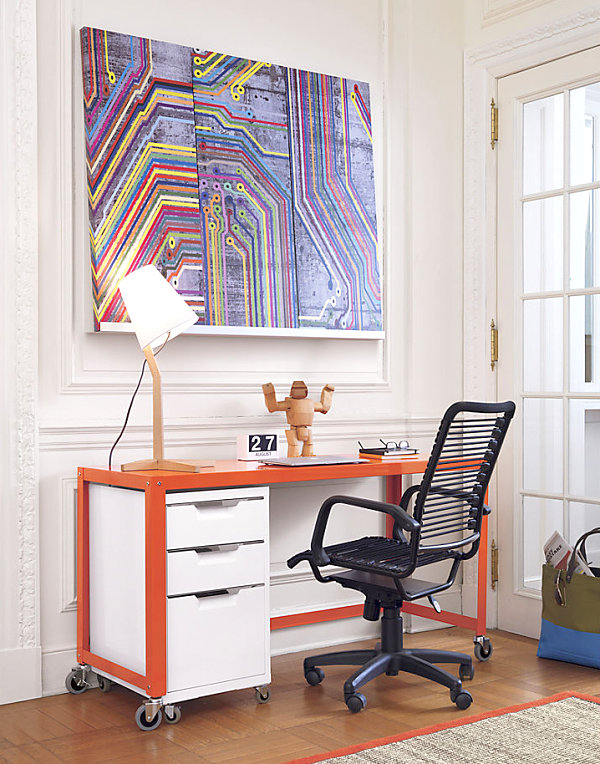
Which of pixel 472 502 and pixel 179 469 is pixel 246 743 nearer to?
pixel 179 469

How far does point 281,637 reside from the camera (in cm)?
359

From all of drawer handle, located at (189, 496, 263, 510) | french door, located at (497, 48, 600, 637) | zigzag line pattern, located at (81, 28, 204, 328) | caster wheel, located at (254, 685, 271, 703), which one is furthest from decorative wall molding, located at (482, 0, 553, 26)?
caster wheel, located at (254, 685, 271, 703)

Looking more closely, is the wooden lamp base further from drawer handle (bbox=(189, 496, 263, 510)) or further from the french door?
the french door

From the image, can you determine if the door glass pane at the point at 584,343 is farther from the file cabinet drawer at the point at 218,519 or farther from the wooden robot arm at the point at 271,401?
the file cabinet drawer at the point at 218,519

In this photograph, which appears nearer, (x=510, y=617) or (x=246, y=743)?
(x=246, y=743)

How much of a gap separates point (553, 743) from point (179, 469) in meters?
1.33

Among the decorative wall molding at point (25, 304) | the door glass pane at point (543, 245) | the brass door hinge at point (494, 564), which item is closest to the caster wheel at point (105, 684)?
the decorative wall molding at point (25, 304)

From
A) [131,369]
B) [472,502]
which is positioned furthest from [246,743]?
[131,369]

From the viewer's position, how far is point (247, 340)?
3.57 meters

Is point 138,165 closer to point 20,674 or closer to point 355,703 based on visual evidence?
point 20,674

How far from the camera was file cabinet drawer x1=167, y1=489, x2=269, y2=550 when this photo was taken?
2760 mm

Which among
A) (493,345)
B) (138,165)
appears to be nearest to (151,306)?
(138,165)

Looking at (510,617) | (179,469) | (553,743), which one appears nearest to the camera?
(553,743)

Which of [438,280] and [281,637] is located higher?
[438,280]
